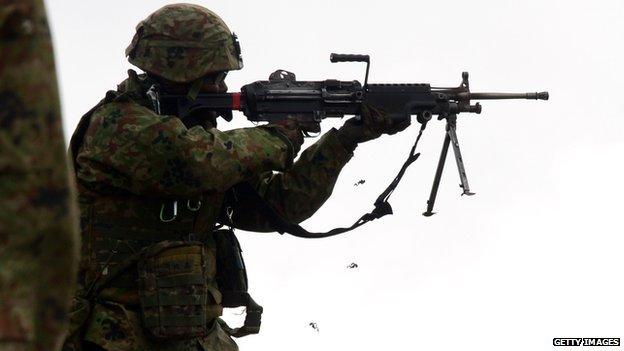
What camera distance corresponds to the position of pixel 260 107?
854cm

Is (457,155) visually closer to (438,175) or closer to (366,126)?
(438,175)

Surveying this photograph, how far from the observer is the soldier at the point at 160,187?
25.1 feet

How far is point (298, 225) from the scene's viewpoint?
29.2ft

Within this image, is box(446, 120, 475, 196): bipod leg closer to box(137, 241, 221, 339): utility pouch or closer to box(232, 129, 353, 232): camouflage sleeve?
box(232, 129, 353, 232): camouflage sleeve

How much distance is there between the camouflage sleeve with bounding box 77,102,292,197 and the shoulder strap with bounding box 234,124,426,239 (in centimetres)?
82

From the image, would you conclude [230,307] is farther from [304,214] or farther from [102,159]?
[102,159]

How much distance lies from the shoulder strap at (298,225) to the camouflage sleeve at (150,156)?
2.69 ft

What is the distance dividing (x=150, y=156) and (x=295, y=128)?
113 centimetres

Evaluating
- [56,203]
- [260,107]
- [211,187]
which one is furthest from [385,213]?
[56,203]

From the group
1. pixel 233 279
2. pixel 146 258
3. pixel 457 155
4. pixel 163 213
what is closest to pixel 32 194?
pixel 146 258

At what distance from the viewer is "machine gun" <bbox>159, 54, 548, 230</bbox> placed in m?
8.36

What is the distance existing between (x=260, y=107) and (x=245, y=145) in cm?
65

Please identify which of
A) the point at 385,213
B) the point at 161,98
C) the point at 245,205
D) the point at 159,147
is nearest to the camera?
the point at 159,147

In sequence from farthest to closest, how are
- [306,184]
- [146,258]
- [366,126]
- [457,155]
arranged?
[457,155] → [306,184] → [366,126] → [146,258]
